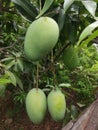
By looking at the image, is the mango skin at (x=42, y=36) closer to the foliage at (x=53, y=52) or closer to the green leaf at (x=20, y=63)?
the foliage at (x=53, y=52)

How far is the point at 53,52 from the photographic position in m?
1.47

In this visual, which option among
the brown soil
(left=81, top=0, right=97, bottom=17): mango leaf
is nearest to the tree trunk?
(left=81, top=0, right=97, bottom=17): mango leaf

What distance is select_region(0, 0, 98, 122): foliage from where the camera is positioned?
1.20m

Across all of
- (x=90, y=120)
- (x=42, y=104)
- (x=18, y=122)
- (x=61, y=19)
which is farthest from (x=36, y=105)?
(x=18, y=122)

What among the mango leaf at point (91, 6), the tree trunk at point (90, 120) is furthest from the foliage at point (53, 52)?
the tree trunk at point (90, 120)

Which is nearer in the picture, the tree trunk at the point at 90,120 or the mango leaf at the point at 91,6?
the mango leaf at the point at 91,6

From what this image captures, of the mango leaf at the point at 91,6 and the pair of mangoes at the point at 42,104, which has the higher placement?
the mango leaf at the point at 91,6

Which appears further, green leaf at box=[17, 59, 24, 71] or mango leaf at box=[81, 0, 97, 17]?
green leaf at box=[17, 59, 24, 71]

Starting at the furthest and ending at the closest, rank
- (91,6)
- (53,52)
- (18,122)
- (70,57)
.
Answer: (18,122) → (53,52) → (70,57) → (91,6)

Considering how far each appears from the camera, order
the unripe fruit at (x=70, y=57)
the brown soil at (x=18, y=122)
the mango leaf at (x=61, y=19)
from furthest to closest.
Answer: the brown soil at (x=18, y=122) → the unripe fruit at (x=70, y=57) → the mango leaf at (x=61, y=19)

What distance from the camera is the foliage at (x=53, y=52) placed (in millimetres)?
1202

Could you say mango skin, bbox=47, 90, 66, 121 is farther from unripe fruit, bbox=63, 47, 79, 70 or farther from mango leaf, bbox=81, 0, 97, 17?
mango leaf, bbox=81, 0, 97, 17

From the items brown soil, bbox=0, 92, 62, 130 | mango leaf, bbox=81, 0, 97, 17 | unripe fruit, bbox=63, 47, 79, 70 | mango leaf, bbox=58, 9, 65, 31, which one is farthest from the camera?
brown soil, bbox=0, 92, 62, 130

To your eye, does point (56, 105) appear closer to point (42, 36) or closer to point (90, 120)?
point (90, 120)
